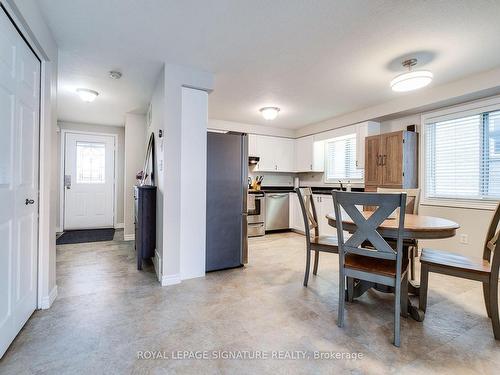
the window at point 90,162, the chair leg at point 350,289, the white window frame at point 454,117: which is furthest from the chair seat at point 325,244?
the window at point 90,162

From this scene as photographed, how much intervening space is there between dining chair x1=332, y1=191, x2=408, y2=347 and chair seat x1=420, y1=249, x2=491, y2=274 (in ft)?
0.82

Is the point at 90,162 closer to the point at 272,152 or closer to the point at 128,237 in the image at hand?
the point at 128,237

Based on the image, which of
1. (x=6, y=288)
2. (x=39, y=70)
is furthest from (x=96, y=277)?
(x=39, y=70)

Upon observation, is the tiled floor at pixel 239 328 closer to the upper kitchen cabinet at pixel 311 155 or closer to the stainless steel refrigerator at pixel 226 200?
the stainless steel refrigerator at pixel 226 200

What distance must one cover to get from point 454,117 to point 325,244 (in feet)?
8.81

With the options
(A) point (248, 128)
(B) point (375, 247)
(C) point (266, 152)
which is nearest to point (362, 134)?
(C) point (266, 152)

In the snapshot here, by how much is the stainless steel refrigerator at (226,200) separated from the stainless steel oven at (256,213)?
5.80 ft

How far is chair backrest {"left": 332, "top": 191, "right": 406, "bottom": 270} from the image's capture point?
1.61 metres

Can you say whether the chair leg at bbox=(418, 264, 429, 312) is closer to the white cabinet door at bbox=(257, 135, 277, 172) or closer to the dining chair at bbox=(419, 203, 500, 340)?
the dining chair at bbox=(419, 203, 500, 340)

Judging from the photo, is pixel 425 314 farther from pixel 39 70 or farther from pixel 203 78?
pixel 39 70

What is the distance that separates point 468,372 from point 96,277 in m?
3.27

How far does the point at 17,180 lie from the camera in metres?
1.65

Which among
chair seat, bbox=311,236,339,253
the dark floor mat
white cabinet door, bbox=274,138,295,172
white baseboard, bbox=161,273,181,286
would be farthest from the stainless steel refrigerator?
the dark floor mat

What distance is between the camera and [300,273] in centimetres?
293
